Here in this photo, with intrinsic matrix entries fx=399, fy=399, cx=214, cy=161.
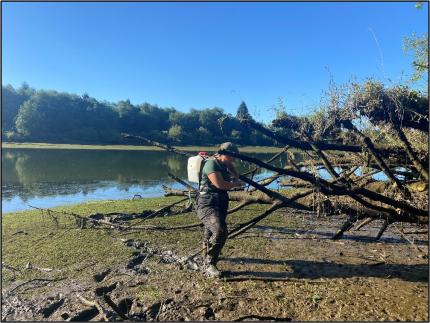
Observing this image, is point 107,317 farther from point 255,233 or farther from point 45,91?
point 45,91

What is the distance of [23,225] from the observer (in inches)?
479

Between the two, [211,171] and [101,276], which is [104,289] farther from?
[211,171]

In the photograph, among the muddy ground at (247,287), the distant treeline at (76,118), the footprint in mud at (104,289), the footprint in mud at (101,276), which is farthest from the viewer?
the distant treeline at (76,118)

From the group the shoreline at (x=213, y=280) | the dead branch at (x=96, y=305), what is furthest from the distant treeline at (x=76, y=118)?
the dead branch at (x=96, y=305)

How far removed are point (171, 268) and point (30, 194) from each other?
57.4 feet

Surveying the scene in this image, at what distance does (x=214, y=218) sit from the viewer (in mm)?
7758

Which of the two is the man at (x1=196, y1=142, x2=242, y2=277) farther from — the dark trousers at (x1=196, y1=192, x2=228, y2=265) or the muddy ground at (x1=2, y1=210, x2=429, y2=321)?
the muddy ground at (x1=2, y1=210, x2=429, y2=321)

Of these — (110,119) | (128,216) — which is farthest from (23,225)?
(110,119)

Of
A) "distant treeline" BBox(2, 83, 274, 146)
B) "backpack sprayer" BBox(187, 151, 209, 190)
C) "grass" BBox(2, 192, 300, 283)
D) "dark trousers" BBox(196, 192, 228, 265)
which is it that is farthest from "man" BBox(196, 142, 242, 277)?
"distant treeline" BBox(2, 83, 274, 146)

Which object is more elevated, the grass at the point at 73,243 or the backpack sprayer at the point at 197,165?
the backpack sprayer at the point at 197,165

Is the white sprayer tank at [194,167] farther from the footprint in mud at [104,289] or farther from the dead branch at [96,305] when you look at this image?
the dead branch at [96,305]

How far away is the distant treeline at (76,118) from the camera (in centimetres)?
9457

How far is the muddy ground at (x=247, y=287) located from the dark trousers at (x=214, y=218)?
49 centimetres

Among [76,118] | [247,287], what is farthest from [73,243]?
[76,118]
